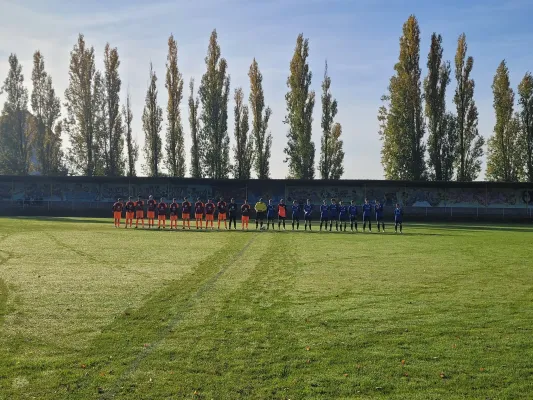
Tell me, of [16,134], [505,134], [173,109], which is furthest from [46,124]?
[505,134]

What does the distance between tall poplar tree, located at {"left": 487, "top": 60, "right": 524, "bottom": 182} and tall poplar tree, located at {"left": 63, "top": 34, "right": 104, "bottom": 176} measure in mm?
37596

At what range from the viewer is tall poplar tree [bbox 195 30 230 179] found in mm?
54344

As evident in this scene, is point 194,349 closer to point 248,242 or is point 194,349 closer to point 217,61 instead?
point 248,242

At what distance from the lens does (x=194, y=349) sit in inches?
275

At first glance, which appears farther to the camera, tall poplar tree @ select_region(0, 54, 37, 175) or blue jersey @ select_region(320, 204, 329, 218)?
tall poplar tree @ select_region(0, 54, 37, 175)

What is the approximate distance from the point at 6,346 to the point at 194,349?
2278 mm

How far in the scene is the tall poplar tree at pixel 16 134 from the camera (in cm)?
5672

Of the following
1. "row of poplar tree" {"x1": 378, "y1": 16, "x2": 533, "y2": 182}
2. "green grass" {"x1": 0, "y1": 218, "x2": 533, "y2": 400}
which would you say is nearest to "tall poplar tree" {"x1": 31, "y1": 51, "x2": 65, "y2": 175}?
"row of poplar tree" {"x1": 378, "y1": 16, "x2": 533, "y2": 182}

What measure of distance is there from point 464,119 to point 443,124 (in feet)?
8.32

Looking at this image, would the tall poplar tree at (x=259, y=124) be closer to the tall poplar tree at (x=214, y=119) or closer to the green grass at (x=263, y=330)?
the tall poplar tree at (x=214, y=119)

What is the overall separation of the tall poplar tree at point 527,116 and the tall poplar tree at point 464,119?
4.69 m

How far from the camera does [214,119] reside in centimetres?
5441

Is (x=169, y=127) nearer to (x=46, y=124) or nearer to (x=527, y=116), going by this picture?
(x=46, y=124)

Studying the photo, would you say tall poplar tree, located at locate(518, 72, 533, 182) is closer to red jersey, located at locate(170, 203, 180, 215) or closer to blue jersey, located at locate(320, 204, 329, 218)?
blue jersey, located at locate(320, 204, 329, 218)
